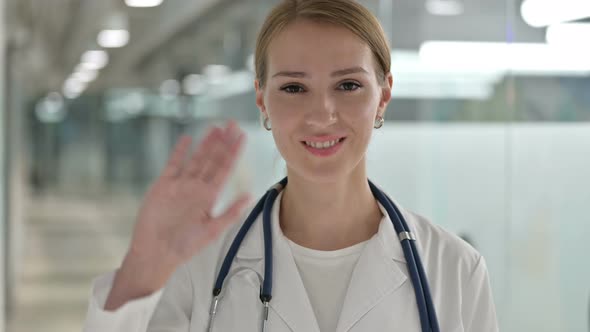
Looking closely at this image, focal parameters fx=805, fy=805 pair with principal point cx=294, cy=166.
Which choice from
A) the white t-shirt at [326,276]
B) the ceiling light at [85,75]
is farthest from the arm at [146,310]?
the ceiling light at [85,75]

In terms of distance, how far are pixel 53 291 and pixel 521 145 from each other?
21.4 ft

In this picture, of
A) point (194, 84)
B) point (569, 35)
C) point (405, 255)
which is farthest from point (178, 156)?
point (194, 84)

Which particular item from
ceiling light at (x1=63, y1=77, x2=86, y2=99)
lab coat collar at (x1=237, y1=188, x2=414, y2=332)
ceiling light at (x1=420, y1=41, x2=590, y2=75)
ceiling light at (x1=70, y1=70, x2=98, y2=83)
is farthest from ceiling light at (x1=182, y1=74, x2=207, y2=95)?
lab coat collar at (x1=237, y1=188, x2=414, y2=332)

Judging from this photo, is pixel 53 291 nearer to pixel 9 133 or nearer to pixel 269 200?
pixel 9 133

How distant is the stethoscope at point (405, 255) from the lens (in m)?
1.42

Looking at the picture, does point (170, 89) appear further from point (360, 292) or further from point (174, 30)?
point (360, 292)

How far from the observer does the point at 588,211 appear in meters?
2.63

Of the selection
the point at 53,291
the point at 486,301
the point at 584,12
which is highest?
A: the point at 584,12

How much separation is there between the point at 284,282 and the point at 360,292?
0.14m

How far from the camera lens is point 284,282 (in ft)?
4.91

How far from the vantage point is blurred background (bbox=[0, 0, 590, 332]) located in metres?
2.80

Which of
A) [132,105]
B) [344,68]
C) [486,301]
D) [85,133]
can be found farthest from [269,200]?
[85,133]

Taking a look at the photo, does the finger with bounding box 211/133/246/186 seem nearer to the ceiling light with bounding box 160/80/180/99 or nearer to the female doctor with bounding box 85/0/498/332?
the female doctor with bounding box 85/0/498/332

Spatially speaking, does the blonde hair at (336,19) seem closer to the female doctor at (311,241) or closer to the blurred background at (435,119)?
the female doctor at (311,241)
